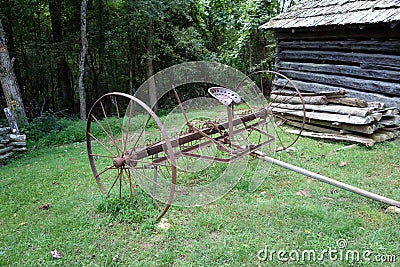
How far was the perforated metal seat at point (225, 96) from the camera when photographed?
3.72 meters

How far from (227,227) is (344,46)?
6.06 m

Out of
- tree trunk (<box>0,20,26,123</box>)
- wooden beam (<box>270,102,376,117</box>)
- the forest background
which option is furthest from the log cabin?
tree trunk (<box>0,20,26,123</box>)

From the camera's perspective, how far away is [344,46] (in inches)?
291

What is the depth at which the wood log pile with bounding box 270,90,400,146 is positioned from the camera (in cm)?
607

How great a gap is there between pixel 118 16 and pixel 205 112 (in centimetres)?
888

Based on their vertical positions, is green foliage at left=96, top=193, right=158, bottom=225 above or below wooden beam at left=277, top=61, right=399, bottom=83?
below

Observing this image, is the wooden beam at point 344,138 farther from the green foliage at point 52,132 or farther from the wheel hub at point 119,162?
the green foliage at point 52,132

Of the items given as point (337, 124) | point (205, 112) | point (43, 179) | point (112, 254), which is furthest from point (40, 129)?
point (337, 124)

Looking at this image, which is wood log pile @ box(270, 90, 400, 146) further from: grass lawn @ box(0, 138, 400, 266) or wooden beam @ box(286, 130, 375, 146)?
grass lawn @ box(0, 138, 400, 266)

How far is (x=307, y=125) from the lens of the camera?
23.8ft

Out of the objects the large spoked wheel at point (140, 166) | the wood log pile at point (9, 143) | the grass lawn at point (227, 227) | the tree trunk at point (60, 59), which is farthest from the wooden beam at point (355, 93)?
the tree trunk at point (60, 59)

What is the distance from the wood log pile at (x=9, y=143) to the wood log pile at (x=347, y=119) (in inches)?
233

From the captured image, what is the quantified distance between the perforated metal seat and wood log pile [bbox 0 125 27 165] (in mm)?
5475

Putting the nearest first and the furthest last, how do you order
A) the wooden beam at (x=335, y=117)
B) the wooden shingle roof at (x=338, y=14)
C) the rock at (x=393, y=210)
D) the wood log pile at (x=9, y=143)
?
the rock at (x=393, y=210), the wooden beam at (x=335, y=117), the wooden shingle roof at (x=338, y=14), the wood log pile at (x=9, y=143)
